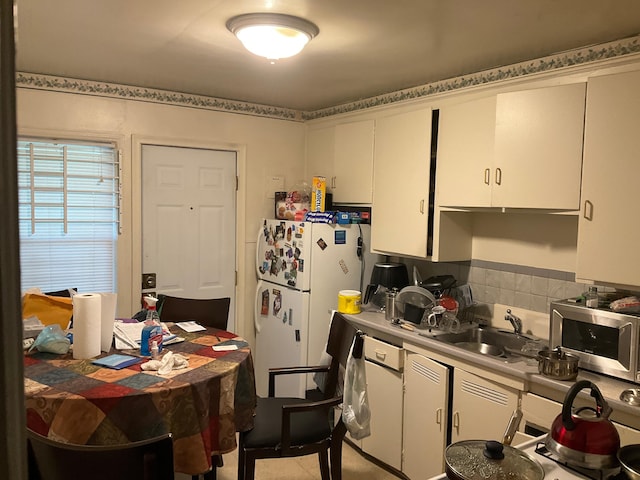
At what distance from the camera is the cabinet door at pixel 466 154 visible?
2.78 meters

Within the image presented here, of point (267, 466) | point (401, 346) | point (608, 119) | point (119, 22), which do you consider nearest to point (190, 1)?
point (119, 22)

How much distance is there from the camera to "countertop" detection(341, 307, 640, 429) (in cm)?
203

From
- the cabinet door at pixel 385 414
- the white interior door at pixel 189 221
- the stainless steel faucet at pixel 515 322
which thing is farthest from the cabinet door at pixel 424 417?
the white interior door at pixel 189 221

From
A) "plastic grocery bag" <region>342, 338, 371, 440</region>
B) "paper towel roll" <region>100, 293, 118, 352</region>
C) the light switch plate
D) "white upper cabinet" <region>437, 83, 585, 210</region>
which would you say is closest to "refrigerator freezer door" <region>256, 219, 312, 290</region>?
the light switch plate

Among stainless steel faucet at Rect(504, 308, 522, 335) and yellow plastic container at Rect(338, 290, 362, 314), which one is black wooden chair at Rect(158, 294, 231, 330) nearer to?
yellow plastic container at Rect(338, 290, 362, 314)

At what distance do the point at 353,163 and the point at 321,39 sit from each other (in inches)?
56.7

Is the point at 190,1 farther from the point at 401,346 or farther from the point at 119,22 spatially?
the point at 401,346

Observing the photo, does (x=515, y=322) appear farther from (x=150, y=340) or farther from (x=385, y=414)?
(x=150, y=340)

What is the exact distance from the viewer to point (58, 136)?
11.0ft

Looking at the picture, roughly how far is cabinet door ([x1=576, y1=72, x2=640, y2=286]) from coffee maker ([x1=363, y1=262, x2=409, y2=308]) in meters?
1.30

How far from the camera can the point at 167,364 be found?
2166mm

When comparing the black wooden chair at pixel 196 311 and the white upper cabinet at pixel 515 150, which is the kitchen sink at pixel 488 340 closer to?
the white upper cabinet at pixel 515 150

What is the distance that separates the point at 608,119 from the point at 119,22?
224 centimetres

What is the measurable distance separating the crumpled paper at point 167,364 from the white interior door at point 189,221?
1.65 m
